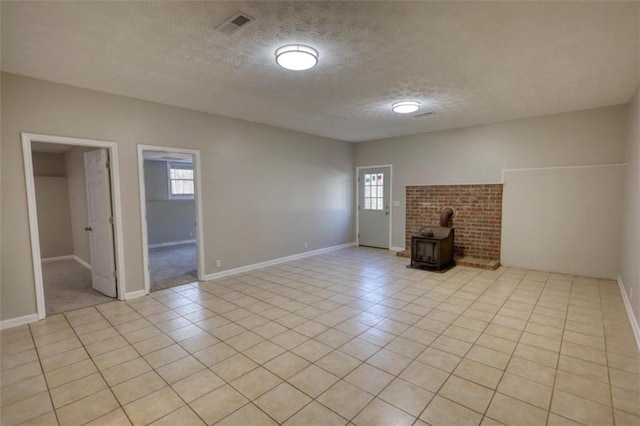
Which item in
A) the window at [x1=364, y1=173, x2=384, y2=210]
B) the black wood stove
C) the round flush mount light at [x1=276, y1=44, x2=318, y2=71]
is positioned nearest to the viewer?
the round flush mount light at [x1=276, y1=44, x2=318, y2=71]

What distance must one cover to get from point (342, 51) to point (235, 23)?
0.95 metres

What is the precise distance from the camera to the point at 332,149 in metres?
7.21

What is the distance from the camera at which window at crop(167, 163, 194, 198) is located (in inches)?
332

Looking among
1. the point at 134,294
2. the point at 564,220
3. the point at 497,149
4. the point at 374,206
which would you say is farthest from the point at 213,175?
the point at 564,220

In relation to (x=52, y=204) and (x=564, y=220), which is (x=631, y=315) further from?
(x=52, y=204)

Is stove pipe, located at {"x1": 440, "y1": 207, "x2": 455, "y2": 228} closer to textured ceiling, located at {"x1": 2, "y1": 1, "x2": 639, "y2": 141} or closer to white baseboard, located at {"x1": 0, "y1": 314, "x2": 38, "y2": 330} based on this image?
textured ceiling, located at {"x1": 2, "y1": 1, "x2": 639, "y2": 141}

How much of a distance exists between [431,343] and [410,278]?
2.11 metres

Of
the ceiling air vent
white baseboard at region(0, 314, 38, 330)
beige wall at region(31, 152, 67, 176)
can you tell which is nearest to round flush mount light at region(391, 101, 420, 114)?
the ceiling air vent

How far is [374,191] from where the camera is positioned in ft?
24.7

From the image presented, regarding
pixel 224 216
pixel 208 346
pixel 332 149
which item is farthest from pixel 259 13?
pixel 332 149

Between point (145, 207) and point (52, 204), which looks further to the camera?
point (52, 204)

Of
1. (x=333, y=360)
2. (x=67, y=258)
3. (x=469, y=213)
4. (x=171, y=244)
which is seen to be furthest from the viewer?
(x=171, y=244)

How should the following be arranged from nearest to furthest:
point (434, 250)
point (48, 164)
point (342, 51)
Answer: point (342, 51) → point (434, 250) → point (48, 164)

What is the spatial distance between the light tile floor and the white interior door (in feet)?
1.80
